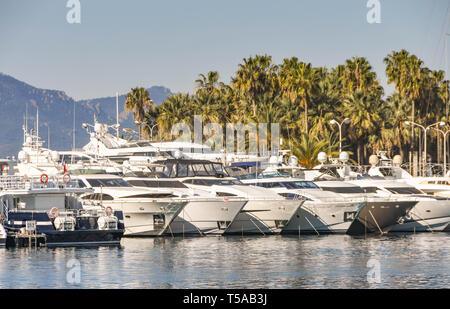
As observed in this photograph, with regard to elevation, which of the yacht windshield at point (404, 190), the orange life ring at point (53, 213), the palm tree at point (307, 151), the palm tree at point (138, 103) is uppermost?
the palm tree at point (138, 103)

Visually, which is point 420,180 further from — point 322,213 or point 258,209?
point 258,209

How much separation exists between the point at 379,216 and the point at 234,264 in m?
19.5

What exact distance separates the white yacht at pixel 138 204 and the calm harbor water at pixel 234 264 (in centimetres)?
83

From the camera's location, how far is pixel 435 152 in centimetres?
10656

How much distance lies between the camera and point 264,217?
176 ft

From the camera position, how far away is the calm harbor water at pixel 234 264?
1303 inches

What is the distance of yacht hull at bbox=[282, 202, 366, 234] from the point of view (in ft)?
177

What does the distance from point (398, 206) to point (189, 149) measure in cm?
2726

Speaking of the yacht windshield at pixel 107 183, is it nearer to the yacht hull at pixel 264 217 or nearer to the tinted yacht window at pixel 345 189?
the yacht hull at pixel 264 217

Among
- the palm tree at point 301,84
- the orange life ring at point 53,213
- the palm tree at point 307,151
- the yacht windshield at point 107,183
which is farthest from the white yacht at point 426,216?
the palm tree at point 301,84

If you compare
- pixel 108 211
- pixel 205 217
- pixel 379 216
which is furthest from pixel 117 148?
pixel 108 211

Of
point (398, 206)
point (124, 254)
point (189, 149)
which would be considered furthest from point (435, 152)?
point (124, 254)

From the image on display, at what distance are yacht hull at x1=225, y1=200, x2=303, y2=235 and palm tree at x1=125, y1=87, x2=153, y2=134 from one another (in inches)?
2254

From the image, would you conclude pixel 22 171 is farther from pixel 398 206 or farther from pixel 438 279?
pixel 438 279
